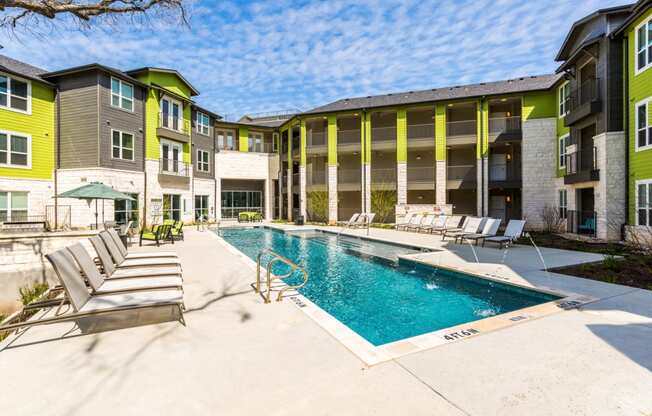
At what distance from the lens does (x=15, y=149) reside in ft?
54.3

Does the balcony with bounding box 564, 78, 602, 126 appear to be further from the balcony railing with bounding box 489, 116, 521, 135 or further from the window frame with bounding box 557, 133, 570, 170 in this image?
the balcony railing with bounding box 489, 116, 521, 135

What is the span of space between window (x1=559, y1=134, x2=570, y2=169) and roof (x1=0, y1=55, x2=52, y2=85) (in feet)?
97.2

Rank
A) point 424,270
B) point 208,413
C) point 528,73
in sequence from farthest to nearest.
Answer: point 528,73 < point 424,270 < point 208,413

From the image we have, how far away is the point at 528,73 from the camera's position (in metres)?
25.1

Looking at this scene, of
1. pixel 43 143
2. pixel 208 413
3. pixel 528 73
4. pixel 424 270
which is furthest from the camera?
pixel 528 73

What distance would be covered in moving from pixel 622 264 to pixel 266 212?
2576 cm

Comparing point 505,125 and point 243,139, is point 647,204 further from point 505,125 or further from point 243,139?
point 243,139

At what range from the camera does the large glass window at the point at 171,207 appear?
21703mm

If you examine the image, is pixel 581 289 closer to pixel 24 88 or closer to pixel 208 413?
pixel 208 413

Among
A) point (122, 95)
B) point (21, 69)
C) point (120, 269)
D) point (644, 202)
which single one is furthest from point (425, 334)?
point (21, 69)

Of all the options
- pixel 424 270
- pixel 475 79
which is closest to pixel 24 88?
pixel 424 270

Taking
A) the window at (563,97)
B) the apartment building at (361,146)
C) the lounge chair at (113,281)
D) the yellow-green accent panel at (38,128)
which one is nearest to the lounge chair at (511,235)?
the apartment building at (361,146)

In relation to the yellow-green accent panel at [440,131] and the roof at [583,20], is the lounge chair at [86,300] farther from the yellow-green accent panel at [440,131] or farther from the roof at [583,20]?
the yellow-green accent panel at [440,131]

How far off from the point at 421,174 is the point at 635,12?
45.6ft
